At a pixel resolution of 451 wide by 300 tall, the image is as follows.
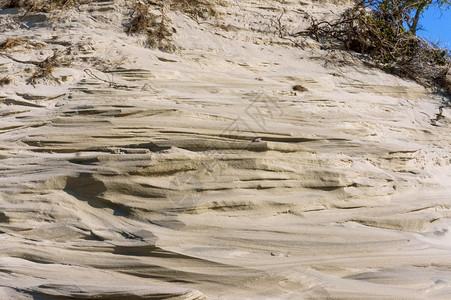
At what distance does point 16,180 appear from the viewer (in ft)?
13.5

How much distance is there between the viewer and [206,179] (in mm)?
4191

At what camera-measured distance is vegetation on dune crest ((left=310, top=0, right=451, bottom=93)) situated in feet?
21.6

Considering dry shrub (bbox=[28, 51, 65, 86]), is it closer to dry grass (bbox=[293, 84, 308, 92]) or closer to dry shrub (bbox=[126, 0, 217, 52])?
dry shrub (bbox=[126, 0, 217, 52])

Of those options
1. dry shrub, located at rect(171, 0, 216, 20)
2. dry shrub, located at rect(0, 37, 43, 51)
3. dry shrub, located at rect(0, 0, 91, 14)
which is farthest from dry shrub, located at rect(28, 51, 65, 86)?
dry shrub, located at rect(171, 0, 216, 20)

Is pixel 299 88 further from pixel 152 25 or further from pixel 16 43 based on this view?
pixel 16 43

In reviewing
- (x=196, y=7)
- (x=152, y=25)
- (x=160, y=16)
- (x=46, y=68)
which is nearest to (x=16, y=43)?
(x=46, y=68)

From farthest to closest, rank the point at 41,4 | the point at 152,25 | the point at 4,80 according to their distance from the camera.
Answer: the point at 41,4, the point at 152,25, the point at 4,80

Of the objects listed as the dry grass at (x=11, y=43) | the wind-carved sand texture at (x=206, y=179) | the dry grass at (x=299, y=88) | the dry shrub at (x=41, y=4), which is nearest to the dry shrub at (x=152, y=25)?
the wind-carved sand texture at (x=206, y=179)

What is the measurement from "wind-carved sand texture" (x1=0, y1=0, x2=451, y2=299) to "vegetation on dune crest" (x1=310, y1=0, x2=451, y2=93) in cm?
82

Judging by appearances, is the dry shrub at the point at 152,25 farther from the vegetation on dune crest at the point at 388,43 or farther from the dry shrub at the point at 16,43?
the vegetation on dune crest at the point at 388,43

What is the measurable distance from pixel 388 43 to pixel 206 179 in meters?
3.64

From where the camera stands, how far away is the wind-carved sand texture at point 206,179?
3656 mm

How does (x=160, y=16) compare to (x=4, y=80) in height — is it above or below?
above

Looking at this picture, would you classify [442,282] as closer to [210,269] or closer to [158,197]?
[210,269]
